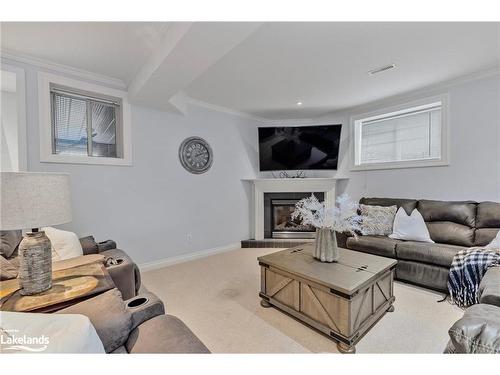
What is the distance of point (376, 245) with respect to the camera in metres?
2.80

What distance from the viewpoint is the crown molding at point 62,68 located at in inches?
85.8

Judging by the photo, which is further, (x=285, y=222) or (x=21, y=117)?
(x=285, y=222)

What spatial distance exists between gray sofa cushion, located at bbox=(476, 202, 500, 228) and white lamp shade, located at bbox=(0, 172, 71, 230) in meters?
3.91

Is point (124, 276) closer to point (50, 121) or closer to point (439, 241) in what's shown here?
point (50, 121)

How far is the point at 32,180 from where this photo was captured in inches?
38.7

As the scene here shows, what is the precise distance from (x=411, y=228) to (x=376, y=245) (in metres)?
0.51

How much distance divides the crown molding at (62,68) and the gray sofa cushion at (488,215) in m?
4.67

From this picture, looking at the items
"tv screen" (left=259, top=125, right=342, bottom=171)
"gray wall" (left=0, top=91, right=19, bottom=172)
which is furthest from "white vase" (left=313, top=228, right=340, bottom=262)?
"gray wall" (left=0, top=91, right=19, bottom=172)

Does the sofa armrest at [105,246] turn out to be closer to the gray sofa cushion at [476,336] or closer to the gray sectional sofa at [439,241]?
the gray sofa cushion at [476,336]

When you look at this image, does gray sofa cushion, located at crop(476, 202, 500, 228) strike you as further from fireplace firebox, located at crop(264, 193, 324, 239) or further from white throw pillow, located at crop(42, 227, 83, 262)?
white throw pillow, located at crop(42, 227, 83, 262)

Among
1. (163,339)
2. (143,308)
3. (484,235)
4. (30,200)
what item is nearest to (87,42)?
(30,200)

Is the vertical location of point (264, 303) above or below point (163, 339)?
below
